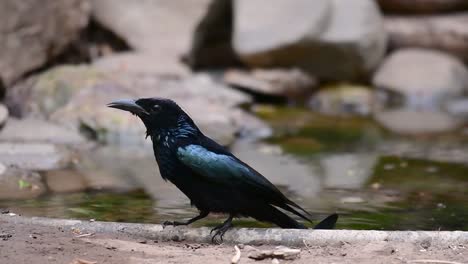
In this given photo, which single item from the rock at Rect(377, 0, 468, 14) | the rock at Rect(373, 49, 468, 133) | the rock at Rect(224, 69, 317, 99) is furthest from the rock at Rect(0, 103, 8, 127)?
the rock at Rect(377, 0, 468, 14)

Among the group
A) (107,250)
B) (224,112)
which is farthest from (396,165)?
(107,250)

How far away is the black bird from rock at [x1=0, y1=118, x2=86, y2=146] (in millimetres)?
3744

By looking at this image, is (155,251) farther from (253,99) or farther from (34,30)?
(253,99)

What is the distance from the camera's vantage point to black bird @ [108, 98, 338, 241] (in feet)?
14.3

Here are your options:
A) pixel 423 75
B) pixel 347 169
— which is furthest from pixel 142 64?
pixel 423 75

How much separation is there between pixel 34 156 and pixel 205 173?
3352mm

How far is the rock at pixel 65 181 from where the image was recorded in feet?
21.0

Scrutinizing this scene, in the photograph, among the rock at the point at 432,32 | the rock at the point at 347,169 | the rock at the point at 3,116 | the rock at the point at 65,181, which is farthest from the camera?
the rock at the point at 432,32

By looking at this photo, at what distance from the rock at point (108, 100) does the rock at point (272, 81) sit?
1.02 m

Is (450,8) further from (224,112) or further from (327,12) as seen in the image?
(224,112)

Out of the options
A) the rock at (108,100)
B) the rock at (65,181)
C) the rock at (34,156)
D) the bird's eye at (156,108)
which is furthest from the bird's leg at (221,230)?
the rock at (108,100)

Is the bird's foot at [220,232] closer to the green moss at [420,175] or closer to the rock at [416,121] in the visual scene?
the green moss at [420,175]

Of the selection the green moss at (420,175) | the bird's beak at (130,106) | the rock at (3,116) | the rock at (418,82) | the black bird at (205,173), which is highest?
the rock at (418,82)

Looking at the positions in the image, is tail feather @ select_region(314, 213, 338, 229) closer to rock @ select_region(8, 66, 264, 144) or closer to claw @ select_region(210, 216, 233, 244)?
claw @ select_region(210, 216, 233, 244)
